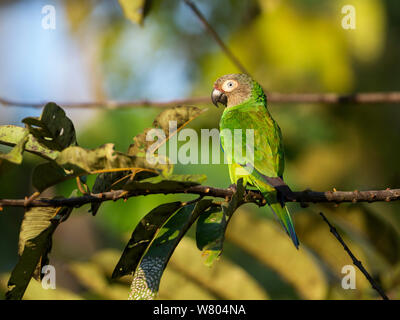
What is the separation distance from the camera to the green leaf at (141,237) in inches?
71.2

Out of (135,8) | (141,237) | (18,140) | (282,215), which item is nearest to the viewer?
(18,140)

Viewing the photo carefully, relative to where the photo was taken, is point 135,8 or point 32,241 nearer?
point 32,241

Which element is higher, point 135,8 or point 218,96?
point 135,8

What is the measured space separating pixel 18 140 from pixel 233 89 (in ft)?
7.97

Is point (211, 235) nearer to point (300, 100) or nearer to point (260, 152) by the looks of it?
point (260, 152)

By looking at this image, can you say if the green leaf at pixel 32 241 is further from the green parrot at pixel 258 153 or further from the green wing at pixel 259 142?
the green wing at pixel 259 142

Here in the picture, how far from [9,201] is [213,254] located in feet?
2.24

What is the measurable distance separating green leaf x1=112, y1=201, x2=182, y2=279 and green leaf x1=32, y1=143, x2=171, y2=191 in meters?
0.24

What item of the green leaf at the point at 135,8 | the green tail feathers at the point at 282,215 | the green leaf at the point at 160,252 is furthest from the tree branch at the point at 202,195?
the green leaf at the point at 135,8

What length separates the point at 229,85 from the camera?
12.7ft

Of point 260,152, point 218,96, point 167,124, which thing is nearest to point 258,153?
point 260,152

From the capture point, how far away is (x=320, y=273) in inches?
121
